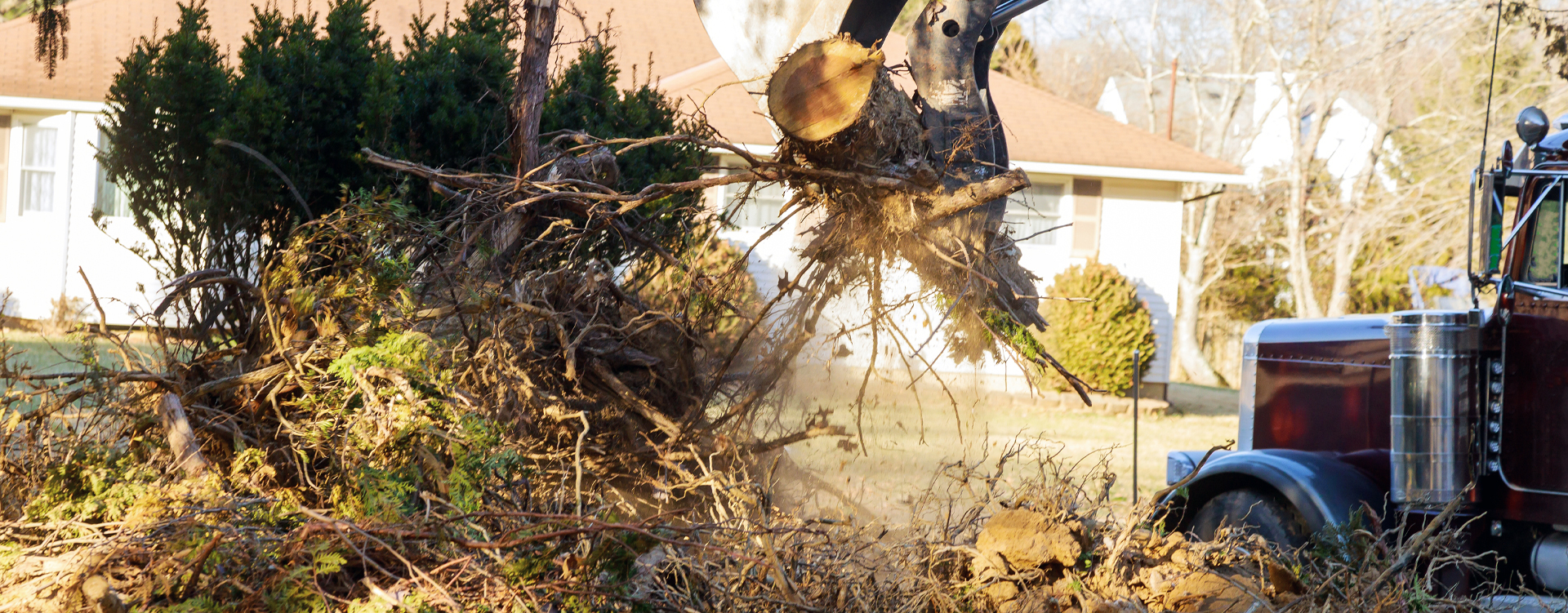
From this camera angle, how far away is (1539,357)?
429 centimetres

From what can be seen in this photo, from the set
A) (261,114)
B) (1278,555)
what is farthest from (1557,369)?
(261,114)

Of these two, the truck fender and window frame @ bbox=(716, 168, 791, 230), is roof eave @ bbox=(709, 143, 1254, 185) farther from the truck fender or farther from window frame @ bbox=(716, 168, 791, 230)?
the truck fender

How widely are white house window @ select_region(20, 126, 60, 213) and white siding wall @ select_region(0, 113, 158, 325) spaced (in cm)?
6

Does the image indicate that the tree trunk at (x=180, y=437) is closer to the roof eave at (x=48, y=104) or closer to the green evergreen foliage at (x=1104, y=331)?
the roof eave at (x=48, y=104)

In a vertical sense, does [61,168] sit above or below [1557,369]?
above

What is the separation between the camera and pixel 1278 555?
4.11 metres

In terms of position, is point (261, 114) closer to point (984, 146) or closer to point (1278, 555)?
point (984, 146)

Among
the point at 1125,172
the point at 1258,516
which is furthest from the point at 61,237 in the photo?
the point at 1258,516

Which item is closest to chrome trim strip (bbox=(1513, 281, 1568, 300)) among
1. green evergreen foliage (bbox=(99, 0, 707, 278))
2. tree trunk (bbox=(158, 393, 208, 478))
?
green evergreen foliage (bbox=(99, 0, 707, 278))

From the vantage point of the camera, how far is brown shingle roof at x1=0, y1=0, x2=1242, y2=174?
13.6 m

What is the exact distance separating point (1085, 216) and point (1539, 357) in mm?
11595

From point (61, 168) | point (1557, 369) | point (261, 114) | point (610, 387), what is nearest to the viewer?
point (1557, 369)

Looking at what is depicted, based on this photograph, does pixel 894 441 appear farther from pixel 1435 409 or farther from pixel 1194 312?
pixel 1194 312

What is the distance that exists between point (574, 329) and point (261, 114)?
242 centimetres
